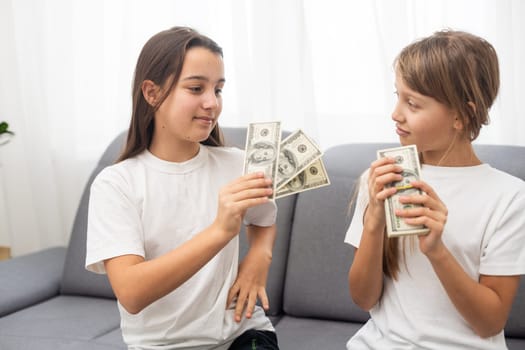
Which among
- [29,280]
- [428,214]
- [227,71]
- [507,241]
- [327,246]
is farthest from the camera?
[227,71]

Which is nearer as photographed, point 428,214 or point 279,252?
point 428,214

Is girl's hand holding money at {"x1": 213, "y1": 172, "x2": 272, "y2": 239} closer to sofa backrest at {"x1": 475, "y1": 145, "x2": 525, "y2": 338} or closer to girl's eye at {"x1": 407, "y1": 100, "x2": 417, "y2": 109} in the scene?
girl's eye at {"x1": 407, "y1": 100, "x2": 417, "y2": 109}

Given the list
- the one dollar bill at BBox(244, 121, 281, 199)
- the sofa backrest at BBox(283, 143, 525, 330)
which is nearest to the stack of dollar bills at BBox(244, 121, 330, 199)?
the one dollar bill at BBox(244, 121, 281, 199)

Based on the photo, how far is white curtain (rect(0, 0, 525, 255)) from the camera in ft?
8.46

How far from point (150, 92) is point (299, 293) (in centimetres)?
101

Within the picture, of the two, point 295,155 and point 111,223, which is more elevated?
point 295,155

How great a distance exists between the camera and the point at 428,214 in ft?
4.89

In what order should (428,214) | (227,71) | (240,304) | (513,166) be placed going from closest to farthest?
(428,214)
(240,304)
(513,166)
(227,71)

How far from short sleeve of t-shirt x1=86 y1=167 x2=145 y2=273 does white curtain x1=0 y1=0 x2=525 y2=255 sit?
1.20 m

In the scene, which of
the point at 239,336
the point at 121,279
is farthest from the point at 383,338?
the point at 121,279

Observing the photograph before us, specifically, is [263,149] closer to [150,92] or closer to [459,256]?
[150,92]

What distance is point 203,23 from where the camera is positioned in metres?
3.03

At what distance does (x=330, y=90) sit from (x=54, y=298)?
1.48 meters

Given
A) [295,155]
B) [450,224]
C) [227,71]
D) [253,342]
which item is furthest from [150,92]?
[227,71]
